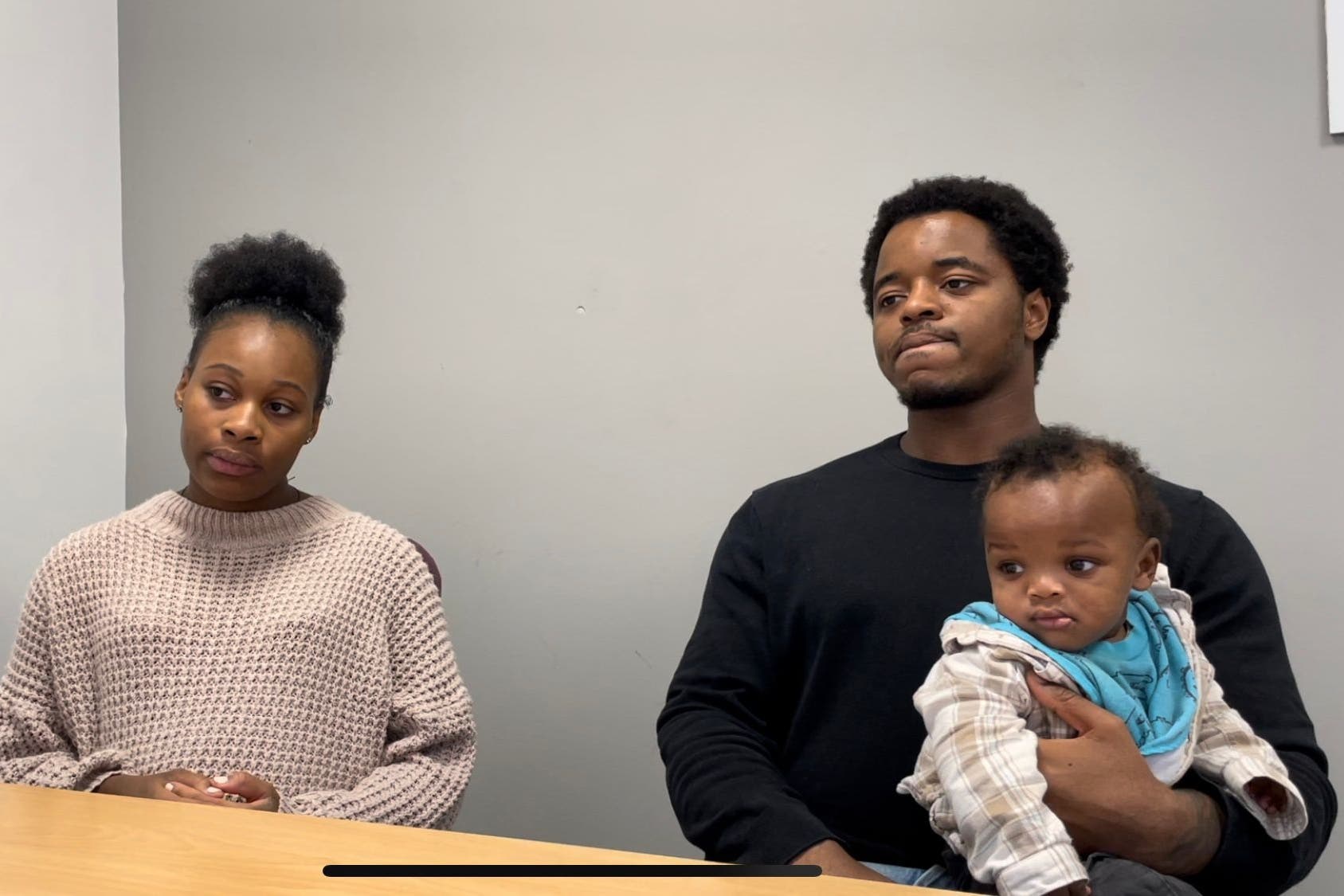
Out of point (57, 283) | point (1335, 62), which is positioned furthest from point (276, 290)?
point (1335, 62)

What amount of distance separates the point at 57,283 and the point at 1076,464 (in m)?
1.74

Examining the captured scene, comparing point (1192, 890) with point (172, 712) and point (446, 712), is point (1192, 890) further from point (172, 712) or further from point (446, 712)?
point (172, 712)

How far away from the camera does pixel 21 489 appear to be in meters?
2.12

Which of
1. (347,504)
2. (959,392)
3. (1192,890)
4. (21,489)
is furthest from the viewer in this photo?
(347,504)

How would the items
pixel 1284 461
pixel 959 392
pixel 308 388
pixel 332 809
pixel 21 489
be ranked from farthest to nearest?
pixel 21 489, pixel 1284 461, pixel 308 388, pixel 959 392, pixel 332 809

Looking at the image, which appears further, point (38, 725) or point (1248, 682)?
point (38, 725)

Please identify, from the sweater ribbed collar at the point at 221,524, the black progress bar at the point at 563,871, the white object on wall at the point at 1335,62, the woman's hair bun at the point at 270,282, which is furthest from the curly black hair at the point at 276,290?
the white object on wall at the point at 1335,62

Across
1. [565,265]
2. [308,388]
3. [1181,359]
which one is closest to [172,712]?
[308,388]

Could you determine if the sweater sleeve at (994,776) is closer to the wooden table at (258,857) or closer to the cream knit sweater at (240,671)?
the wooden table at (258,857)

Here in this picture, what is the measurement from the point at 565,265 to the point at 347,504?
0.59m

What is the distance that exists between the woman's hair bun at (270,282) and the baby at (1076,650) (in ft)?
3.31

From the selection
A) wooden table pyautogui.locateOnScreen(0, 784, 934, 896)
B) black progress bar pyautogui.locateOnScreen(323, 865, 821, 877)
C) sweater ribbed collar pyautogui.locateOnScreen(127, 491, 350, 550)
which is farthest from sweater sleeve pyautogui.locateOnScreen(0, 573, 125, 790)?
black progress bar pyautogui.locateOnScreen(323, 865, 821, 877)

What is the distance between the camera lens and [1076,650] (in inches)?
51.9

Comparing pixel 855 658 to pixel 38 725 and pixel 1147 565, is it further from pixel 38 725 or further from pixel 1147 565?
pixel 38 725
